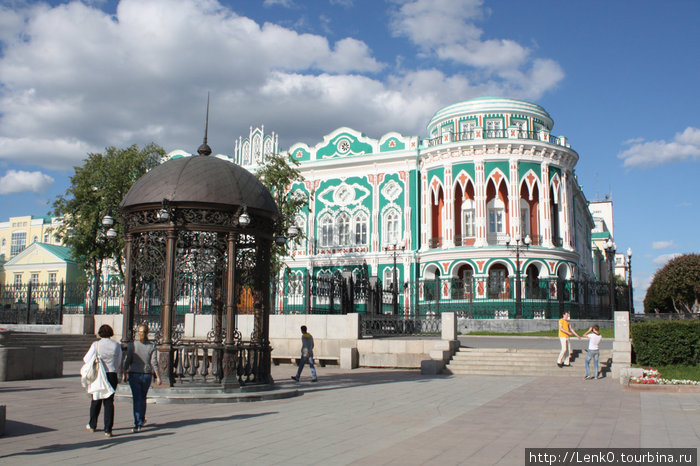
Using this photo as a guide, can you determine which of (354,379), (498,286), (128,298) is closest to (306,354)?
(354,379)

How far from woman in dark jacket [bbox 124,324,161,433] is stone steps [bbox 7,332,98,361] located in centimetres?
1398

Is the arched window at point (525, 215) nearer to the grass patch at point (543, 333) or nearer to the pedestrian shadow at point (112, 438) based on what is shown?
the grass patch at point (543, 333)

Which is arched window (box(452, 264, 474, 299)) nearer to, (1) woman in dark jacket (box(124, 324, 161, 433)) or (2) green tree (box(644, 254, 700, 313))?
(2) green tree (box(644, 254, 700, 313))

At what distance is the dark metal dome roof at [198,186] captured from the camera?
12.0 meters

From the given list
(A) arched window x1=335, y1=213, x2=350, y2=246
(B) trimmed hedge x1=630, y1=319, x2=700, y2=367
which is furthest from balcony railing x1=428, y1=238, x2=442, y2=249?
(B) trimmed hedge x1=630, y1=319, x2=700, y2=367

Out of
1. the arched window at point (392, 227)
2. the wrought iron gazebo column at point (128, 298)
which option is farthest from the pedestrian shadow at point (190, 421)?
the arched window at point (392, 227)

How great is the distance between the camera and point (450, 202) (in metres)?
40.1

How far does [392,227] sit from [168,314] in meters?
31.3

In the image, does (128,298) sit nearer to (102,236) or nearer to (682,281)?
(102,236)

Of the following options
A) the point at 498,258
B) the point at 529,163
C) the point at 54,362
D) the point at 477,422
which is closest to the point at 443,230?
the point at 498,258

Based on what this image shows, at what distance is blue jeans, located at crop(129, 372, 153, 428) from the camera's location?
877 centimetres

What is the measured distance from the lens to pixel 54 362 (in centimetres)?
1686

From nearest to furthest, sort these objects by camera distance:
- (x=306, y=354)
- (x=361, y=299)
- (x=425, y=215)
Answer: (x=306, y=354) < (x=361, y=299) < (x=425, y=215)

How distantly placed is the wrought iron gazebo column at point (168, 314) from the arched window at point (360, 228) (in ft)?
103
